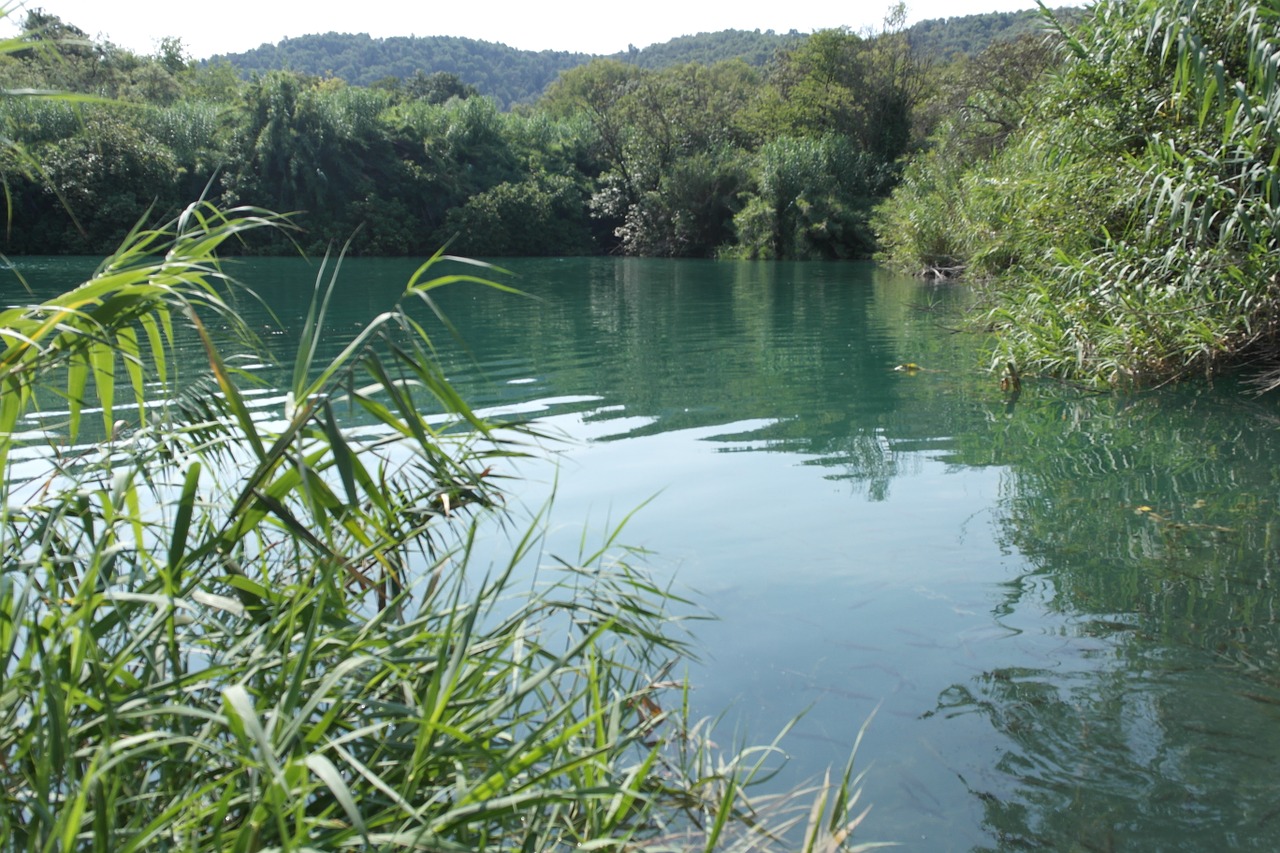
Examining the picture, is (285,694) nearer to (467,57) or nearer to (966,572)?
(966,572)

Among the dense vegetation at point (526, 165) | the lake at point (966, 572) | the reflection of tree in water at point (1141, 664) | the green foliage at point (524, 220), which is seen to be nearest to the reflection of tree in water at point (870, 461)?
the lake at point (966, 572)

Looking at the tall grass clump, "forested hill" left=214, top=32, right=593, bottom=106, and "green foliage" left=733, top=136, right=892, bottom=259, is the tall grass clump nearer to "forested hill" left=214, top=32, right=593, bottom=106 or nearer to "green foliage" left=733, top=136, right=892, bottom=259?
"green foliage" left=733, top=136, right=892, bottom=259

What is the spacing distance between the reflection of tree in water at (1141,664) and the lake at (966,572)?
0.01 metres

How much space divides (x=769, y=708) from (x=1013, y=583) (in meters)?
1.60

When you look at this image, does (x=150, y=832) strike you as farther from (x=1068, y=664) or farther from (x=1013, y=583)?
(x=1013, y=583)

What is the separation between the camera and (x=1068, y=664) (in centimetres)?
348

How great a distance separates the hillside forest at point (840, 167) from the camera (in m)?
7.01

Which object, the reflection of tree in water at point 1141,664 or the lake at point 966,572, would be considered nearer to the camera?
the reflection of tree in water at point 1141,664

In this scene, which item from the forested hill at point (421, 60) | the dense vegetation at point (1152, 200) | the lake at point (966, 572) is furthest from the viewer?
the forested hill at point (421, 60)

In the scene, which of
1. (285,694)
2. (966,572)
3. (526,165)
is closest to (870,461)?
(966,572)

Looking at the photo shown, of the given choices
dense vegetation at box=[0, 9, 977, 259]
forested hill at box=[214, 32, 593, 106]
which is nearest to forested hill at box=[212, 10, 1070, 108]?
forested hill at box=[214, 32, 593, 106]

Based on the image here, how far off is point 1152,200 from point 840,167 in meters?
30.0

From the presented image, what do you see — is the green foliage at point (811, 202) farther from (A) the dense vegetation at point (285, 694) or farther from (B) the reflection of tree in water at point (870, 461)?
(A) the dense vegetation at point (285, 694)

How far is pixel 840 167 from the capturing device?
3666 centimetres
